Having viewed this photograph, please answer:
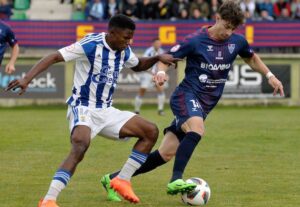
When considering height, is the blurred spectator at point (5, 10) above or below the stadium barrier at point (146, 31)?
above

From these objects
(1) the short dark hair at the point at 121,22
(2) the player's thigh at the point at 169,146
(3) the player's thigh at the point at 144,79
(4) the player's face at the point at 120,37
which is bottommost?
(3) the player's thigh at the point at 144,79

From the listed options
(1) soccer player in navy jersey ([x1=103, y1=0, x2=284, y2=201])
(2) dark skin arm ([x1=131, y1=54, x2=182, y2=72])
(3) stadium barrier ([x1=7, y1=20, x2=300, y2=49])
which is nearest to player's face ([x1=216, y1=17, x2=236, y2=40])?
(1) soccer player in navy jersey ([x1=103, y1=0, x2=284, y2=201])

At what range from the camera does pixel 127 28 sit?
8828 millimetres

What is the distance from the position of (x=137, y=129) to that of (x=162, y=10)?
1853 centimetres

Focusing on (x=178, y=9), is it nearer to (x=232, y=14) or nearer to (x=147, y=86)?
(x=147, y=86)

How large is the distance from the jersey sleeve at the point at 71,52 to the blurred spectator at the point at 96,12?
18329 millimetres

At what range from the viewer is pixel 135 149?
365 inches

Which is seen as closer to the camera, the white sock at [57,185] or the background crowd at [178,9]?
the white sock at [57,185]

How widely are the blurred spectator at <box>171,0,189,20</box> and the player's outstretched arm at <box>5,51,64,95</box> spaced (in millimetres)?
19136

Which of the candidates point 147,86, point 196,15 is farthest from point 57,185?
point 196,15

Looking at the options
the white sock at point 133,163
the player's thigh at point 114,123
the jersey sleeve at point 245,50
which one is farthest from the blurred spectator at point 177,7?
the player's thigh at point 114,123

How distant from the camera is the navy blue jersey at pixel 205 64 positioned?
973 centimetres

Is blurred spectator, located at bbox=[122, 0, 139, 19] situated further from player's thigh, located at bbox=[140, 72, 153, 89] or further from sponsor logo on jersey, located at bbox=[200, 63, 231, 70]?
sponsor logo on jersey, located at bbox=[200, 63, 231, 70]

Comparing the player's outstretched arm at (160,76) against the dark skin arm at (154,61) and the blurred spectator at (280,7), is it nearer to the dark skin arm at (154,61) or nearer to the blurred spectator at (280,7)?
the dark skin arm at (154,61)
